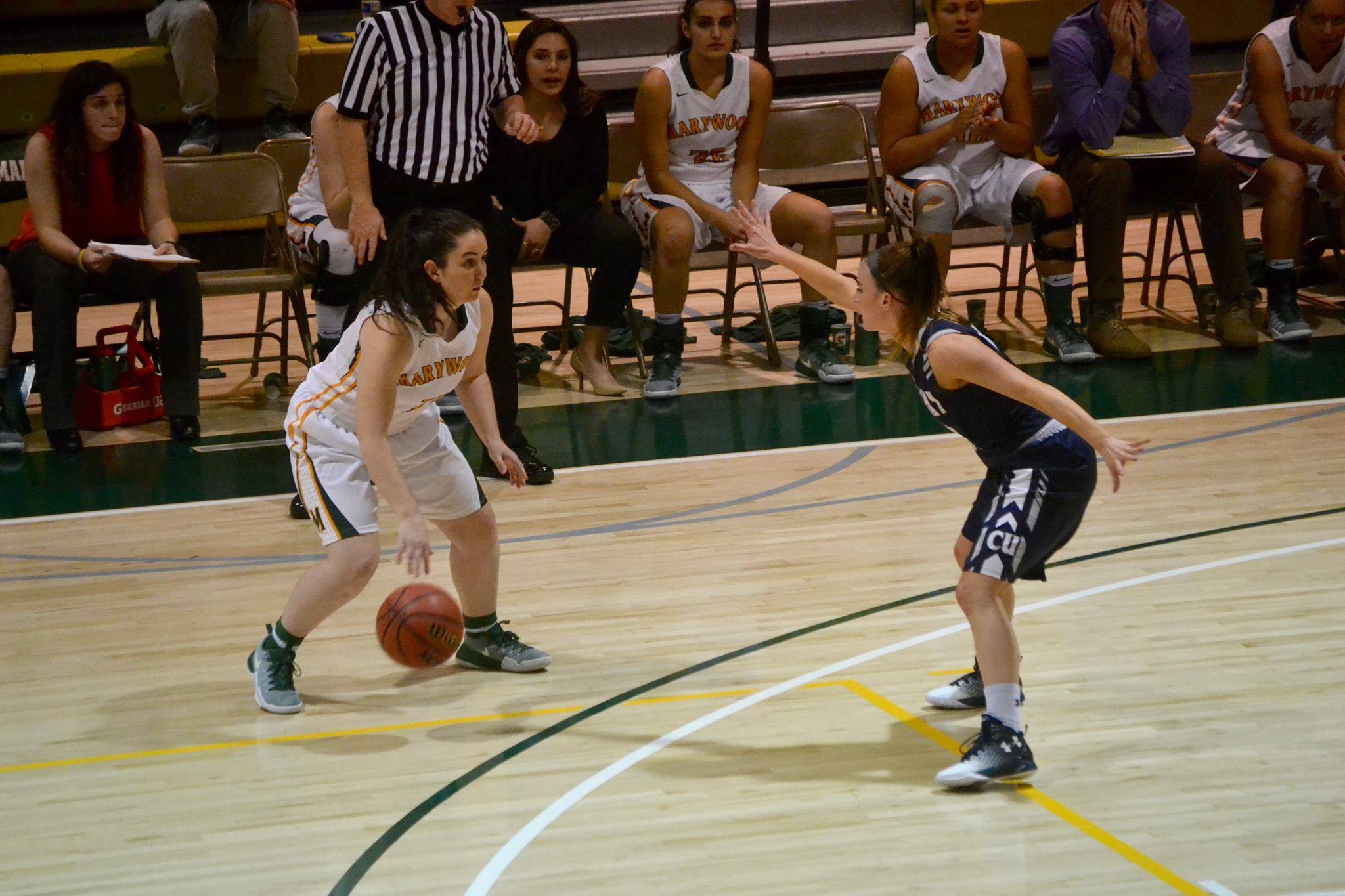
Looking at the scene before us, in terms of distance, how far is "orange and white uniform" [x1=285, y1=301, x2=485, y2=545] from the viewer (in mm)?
3877

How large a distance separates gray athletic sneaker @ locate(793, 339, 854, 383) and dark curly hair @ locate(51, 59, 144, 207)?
10.4 feet

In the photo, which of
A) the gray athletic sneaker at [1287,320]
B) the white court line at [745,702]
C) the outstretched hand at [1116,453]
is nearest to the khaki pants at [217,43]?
the gray athletic sneaker at [1287,320]

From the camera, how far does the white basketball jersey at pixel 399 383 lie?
12.6 feet

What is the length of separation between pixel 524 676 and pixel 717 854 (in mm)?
1226

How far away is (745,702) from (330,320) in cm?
347

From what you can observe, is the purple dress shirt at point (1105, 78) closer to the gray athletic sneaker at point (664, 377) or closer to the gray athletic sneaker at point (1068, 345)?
the gray athletic sneaker at point (1068, 345)

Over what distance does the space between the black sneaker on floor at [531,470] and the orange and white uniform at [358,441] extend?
6.31 feet

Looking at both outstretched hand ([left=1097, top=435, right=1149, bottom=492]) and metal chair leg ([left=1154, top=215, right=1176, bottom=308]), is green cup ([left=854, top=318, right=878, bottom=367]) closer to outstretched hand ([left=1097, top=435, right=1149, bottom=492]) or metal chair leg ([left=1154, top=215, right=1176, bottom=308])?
metal chair leg ([left=1154, top=215, right=1176, bottom=308])

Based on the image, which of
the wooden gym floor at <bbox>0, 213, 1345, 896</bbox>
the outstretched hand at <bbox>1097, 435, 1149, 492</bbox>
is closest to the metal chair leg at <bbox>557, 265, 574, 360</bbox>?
the wooden gym floor at <bbox>0, 213, 1345, 896</bbox>

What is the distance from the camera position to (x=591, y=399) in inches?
290

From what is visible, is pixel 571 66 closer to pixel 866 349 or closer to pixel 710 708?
pixel 866 349

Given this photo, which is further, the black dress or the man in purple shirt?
the man in purple shirt

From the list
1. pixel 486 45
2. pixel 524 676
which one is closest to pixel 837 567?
pixel 524 676

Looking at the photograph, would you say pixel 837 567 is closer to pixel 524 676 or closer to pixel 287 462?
pixel 524 676
